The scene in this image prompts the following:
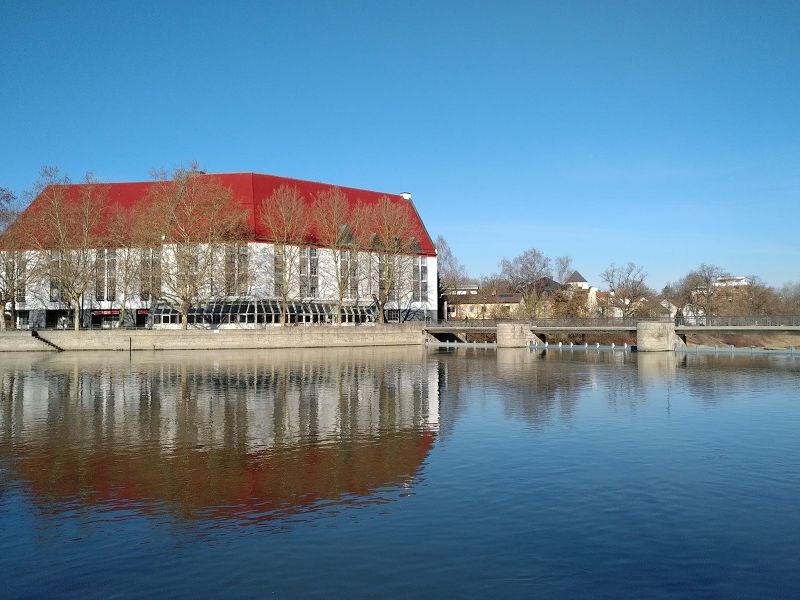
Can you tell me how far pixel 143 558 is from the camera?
34.1ft

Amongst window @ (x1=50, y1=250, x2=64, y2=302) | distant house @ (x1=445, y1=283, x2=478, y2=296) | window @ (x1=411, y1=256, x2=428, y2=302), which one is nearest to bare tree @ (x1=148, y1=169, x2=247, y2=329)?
window @ (x1=50, y1=250, x2=64, y2=302)

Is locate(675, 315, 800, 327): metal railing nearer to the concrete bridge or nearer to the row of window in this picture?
the concrete bridge

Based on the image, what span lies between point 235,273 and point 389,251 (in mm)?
18969

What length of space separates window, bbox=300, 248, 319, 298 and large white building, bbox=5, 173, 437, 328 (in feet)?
0.36

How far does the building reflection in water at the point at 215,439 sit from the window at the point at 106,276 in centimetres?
3663

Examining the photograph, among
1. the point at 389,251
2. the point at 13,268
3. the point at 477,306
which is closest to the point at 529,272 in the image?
the point at 477,306

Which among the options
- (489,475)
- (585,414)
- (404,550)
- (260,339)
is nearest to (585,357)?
(260,339)

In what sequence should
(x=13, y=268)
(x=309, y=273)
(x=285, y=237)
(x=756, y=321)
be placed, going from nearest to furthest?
(x=756, y=321) → (x=13, y=268) → (x=285, y=237) → (x=309, y=273)

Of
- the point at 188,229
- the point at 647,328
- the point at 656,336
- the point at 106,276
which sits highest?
the point at 188,229

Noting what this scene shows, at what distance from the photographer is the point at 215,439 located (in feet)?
62.7

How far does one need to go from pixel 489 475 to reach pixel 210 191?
55928 millimetres

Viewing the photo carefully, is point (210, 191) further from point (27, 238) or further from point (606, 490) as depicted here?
point (606, 490)

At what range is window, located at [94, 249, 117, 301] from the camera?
7200 cm

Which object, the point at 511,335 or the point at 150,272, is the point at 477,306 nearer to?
the point at 511,335
